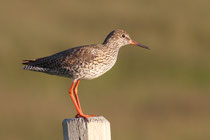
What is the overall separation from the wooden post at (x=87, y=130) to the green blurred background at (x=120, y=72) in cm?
727

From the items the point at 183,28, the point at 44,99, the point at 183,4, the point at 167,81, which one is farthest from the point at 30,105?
the point at 183,4

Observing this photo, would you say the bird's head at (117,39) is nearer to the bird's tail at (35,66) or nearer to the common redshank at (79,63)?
the common redshank at (79,63)

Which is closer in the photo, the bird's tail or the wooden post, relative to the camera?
the wooden post

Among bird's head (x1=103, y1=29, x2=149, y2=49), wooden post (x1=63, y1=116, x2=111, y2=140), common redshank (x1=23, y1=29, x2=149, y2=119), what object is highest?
bird's head (x1=103, y1=29, x2=149, y2=49)

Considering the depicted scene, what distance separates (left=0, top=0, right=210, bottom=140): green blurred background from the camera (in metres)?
13.4

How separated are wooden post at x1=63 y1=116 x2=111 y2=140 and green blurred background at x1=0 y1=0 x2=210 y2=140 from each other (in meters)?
7.27

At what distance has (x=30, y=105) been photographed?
14164 mm

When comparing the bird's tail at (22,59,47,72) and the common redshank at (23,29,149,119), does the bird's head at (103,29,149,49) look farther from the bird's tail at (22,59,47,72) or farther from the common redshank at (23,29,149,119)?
the bird's tail at (22,59,47,72)

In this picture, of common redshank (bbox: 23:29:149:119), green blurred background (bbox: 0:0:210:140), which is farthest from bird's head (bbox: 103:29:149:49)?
green blurred background (bbox: 0:0:210:140)

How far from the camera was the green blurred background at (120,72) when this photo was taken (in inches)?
529

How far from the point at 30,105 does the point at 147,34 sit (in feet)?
25.2

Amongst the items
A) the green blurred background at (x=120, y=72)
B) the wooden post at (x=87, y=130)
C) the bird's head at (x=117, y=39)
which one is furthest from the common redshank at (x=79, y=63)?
the green blurred background at (x=120, y=72)

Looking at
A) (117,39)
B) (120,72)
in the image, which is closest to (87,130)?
(117,39)

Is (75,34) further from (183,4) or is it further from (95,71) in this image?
(95,71)
